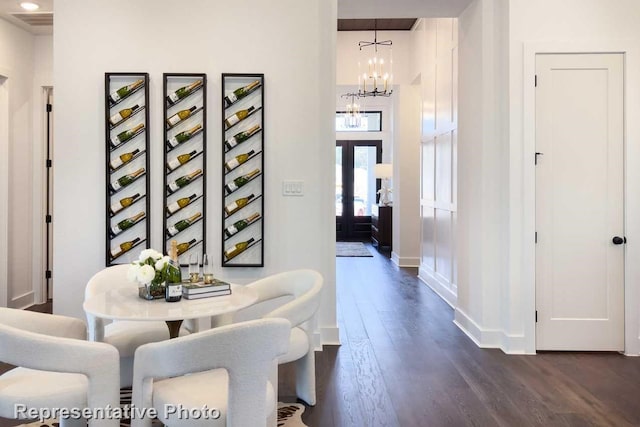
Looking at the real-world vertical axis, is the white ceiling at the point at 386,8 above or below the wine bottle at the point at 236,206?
above

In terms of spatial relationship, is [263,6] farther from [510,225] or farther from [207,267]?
[510,225]

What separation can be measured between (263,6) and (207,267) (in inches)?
85.6

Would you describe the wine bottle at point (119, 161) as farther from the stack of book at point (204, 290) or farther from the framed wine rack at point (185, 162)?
the stack of book at point (204, 290)

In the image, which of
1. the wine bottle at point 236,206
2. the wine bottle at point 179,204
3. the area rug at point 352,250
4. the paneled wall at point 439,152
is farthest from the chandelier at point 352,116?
the wine bottle at point 179,204

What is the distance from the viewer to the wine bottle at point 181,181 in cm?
339

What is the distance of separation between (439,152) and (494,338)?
7.94 ft

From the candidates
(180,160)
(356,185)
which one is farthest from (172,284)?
(356,185)

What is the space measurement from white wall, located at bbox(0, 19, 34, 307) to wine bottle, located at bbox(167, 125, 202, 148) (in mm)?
2279

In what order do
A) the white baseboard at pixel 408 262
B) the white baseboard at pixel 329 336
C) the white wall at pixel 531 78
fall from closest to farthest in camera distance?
the white wall at pixel 531 78
the white baseboard at pixel 329 336
the white baseboard at pixel 408 262

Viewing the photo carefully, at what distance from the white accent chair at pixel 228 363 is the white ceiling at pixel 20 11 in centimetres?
375

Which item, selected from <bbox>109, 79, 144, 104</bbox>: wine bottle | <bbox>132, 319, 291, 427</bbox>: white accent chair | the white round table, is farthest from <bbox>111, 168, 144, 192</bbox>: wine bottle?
<bbox>132, 319, 291, 427</bbox>: white accent chair

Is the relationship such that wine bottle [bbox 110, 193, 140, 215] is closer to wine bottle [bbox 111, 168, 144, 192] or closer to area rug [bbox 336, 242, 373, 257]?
wine bottle [bbox 111, 168, 144, 192]

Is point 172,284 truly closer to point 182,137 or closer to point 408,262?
point 182,137

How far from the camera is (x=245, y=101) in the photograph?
3.41m
